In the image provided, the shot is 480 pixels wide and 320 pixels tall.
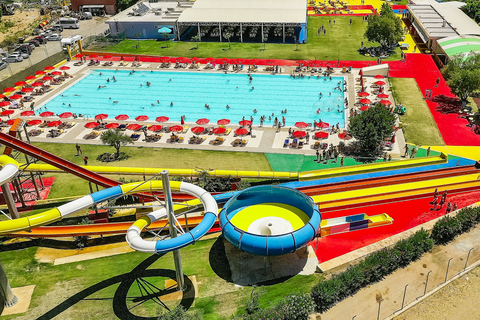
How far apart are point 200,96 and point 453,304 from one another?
3645 cm

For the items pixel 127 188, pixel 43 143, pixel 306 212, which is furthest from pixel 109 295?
pixel 43 143

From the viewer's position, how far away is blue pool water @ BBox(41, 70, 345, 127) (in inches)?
1854

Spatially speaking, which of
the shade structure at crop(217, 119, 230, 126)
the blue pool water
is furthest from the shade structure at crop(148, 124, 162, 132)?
the shade structure at crop(217, 119, 230, 126)

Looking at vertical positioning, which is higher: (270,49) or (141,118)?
(270,49)

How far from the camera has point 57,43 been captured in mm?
67312

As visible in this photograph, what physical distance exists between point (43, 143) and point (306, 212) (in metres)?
26.8

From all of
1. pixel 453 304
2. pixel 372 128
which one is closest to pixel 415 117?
pixel 372 128

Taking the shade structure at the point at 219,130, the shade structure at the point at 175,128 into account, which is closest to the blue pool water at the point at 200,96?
the shade structure at the point at 219,130

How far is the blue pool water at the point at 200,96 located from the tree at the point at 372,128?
24.2 ft

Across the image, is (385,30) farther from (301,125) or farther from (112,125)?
(112,125)

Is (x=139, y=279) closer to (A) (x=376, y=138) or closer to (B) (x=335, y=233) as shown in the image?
(B) (x=335, y=233)

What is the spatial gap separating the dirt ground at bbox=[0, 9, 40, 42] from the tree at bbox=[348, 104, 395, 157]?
205ft

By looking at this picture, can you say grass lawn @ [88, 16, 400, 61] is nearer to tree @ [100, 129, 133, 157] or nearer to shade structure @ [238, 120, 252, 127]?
shade structure @ [238, 120, 252, 127]

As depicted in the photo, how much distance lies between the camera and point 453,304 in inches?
841
